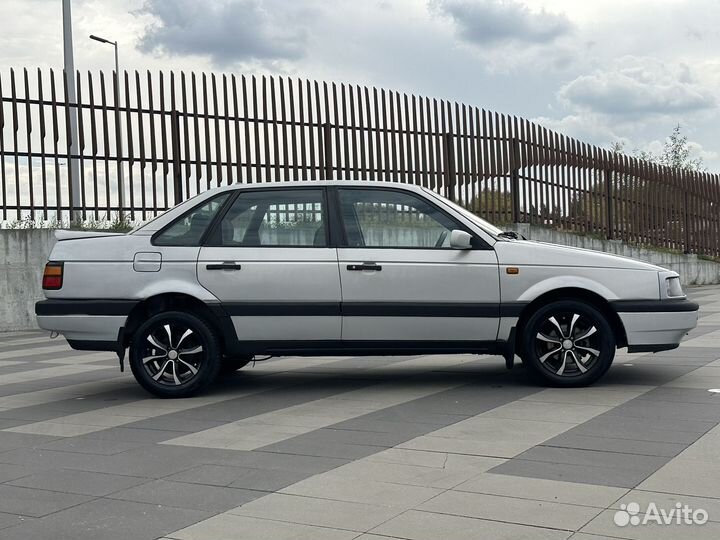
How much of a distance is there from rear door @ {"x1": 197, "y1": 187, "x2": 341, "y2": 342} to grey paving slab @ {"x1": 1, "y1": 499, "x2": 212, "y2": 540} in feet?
10.3

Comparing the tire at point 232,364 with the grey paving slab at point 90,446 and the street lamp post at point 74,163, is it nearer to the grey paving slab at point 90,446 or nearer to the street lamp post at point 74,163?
the grey paving slab at point 90,446

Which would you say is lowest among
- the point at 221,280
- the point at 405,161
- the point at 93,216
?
the point at 221,280

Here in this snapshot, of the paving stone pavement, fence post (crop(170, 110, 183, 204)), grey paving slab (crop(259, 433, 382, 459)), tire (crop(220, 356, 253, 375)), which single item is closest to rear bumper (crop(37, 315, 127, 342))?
the paving stone pavement

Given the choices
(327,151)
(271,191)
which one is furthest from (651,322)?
(327,151)

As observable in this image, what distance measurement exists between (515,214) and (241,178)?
266 inches

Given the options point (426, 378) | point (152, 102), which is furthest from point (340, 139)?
point (426, 378)

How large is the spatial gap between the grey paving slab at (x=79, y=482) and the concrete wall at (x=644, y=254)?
52.1 feet

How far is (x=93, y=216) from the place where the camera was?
49.0 ft

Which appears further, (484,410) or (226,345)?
(226,345)

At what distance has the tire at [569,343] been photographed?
7570mm

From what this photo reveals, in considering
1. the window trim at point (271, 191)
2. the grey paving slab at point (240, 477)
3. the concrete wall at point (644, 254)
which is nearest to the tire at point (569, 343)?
the window trim at point (271, 191)

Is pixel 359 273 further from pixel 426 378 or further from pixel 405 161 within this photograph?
pixel 405 161

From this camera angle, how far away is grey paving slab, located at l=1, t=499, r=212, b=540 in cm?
408

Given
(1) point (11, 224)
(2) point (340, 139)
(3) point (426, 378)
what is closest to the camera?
(3) point (426, 378)
